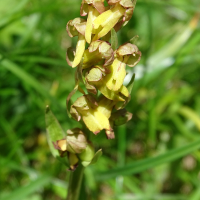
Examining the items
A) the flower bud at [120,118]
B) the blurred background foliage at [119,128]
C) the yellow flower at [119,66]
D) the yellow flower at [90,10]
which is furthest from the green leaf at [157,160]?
the yellow flower at [90,10]

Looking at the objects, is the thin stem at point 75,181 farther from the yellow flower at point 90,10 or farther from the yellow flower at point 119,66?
the yellow flower at point 90,10

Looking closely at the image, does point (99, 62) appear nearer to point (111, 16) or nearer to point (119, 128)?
point (111, 16)

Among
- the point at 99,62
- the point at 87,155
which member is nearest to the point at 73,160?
the point at 87,155

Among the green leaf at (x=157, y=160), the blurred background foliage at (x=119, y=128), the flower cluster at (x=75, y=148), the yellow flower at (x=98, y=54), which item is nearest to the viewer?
the yellow flower at (x=98, y=54)

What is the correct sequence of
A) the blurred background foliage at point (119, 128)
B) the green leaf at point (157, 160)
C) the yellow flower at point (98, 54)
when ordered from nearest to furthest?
1. the yellow flower at point (98, 54)
2. the green leaf at point (157, 160)
3. the blurred background foliage at point (119, 128)

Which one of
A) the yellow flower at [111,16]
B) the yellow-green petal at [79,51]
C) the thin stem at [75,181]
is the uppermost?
the yellow flower at [111,16]

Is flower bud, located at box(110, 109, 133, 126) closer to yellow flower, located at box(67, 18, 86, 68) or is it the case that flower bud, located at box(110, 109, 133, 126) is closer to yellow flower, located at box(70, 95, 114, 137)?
yellow flower, located at box(70, 95, 114, 137)

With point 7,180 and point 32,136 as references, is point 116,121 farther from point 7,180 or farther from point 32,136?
point 32,136
